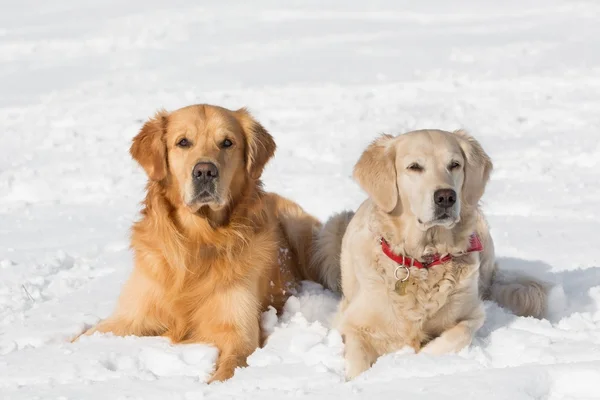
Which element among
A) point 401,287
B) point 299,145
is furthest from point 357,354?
point 299,145

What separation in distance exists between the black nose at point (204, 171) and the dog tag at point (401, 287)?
114 centimetres

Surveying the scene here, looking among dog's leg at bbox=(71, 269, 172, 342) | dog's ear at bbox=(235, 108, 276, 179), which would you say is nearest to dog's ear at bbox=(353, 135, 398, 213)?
dog's ear at bbox=(235, 108, 276, 179)

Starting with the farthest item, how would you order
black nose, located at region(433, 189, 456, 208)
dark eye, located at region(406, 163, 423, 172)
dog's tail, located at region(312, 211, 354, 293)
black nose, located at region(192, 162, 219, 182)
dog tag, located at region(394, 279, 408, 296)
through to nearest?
dog's tail, located at region(312, 211, 354, 293)
black nose, located at region(192, 162, 219, 182)
dog tag, located at region(394, 279, 408, 296)
dark eye, located at region(406, 163, 423, 172)
black nose, located at region(433, 189, 456, 208)

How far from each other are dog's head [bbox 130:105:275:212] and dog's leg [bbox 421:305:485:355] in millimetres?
1386

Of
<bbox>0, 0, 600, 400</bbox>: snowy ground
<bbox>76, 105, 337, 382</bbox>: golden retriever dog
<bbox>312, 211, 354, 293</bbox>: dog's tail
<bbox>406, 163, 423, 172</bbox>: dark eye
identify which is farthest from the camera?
<bbox>312, 211, 354, 293</bbox>: dog's tail

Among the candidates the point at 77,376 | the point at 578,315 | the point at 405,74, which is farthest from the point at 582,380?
the point at 405,74

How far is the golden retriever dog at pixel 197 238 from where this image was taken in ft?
14.3

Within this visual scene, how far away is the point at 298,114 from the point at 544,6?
930 centimetres

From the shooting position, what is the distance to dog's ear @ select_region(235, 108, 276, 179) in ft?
15.1

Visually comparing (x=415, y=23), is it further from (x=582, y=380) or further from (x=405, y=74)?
(x=582, y=380)

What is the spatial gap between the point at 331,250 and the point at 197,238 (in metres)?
1.22

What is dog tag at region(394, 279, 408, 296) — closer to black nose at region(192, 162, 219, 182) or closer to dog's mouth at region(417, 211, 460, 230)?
dog's mouth at region(417, 211, 460, 230)

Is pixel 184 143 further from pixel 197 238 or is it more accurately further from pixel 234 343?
A: pixel 234 343

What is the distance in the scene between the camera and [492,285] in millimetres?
4875
